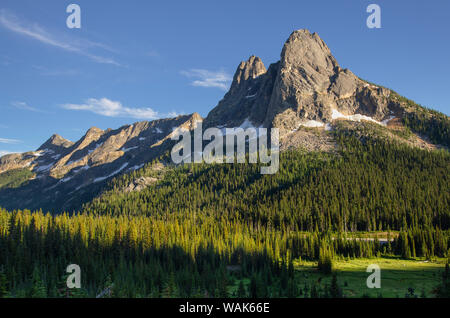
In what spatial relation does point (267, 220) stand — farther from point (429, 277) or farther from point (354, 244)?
point (429, 277)

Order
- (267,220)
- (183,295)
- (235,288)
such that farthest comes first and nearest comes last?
(267,220) → (235,288) → (183,295)

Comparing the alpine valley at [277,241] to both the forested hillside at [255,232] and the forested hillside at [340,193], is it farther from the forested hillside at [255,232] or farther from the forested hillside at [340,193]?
the forested hillside at [340,193]

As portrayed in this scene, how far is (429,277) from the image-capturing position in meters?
69.1

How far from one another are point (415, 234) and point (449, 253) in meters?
14.2

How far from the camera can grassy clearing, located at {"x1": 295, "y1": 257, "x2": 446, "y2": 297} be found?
60.0 meters

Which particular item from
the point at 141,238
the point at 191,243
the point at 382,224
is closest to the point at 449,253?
the point at 382,224

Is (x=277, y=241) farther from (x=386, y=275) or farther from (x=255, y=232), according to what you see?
(x=386, y=275)

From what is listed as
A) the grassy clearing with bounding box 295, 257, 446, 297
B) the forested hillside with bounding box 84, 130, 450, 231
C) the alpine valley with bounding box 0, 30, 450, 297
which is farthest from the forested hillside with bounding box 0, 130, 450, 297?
the grassy clearing with bounding box 295, 257, 446, 297

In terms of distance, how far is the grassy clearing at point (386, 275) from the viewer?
197 ft

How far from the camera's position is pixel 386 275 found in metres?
72.2

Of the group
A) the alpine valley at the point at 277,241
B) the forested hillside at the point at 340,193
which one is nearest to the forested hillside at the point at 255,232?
the alpine valley at the point at 277,241

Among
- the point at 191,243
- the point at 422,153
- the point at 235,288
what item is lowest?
the point at 235,288

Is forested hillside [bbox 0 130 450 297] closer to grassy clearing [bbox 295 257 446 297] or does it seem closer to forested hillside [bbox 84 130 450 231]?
forested hillside [bbox 84 130 450 231]
